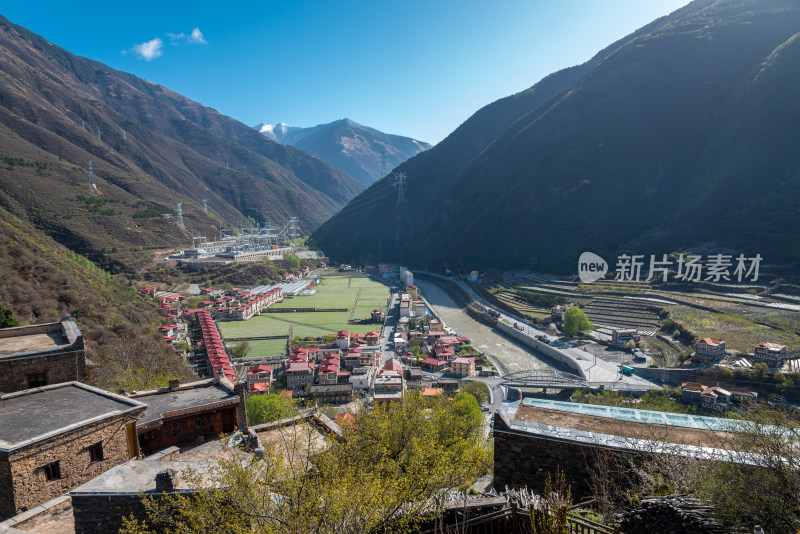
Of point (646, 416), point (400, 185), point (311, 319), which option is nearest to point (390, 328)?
point (311, 319)

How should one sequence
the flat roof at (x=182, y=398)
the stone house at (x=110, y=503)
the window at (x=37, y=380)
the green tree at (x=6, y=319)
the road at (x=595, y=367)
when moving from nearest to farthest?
1. the stone house at (x=110, y=503)
2. the flat roof at (x=182, y=398)
3. the window at (x=37, y=380)
4. the green tree at (x=6, y=319)
5. the road at (x=595, y=367)

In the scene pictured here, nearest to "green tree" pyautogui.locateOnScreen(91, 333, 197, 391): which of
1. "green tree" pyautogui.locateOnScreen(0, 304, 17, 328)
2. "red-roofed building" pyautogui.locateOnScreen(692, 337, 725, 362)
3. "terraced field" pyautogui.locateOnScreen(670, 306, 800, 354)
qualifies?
"green tree" pyautogui.locateOnScreen(0, 304, 17, 328)

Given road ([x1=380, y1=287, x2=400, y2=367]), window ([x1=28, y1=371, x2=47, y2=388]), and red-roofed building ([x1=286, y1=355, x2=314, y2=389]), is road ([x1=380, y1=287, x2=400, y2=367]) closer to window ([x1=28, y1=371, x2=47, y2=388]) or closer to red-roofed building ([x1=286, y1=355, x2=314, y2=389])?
red-roofed building ([x1=286, y1=355, x2=314, y2=389])

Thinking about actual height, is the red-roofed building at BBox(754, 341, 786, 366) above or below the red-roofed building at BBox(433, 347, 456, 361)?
above

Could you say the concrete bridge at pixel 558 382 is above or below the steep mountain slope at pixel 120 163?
below

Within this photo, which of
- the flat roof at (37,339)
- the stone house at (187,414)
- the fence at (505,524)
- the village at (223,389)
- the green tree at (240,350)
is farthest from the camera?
the green tree at (240,350)

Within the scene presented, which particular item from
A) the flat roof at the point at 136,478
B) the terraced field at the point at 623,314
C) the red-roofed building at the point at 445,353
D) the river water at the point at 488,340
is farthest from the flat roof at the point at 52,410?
the terraced field at the point at 623,314

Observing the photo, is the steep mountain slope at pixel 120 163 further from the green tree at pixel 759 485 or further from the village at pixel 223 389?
the green tree at pixel 759 485
